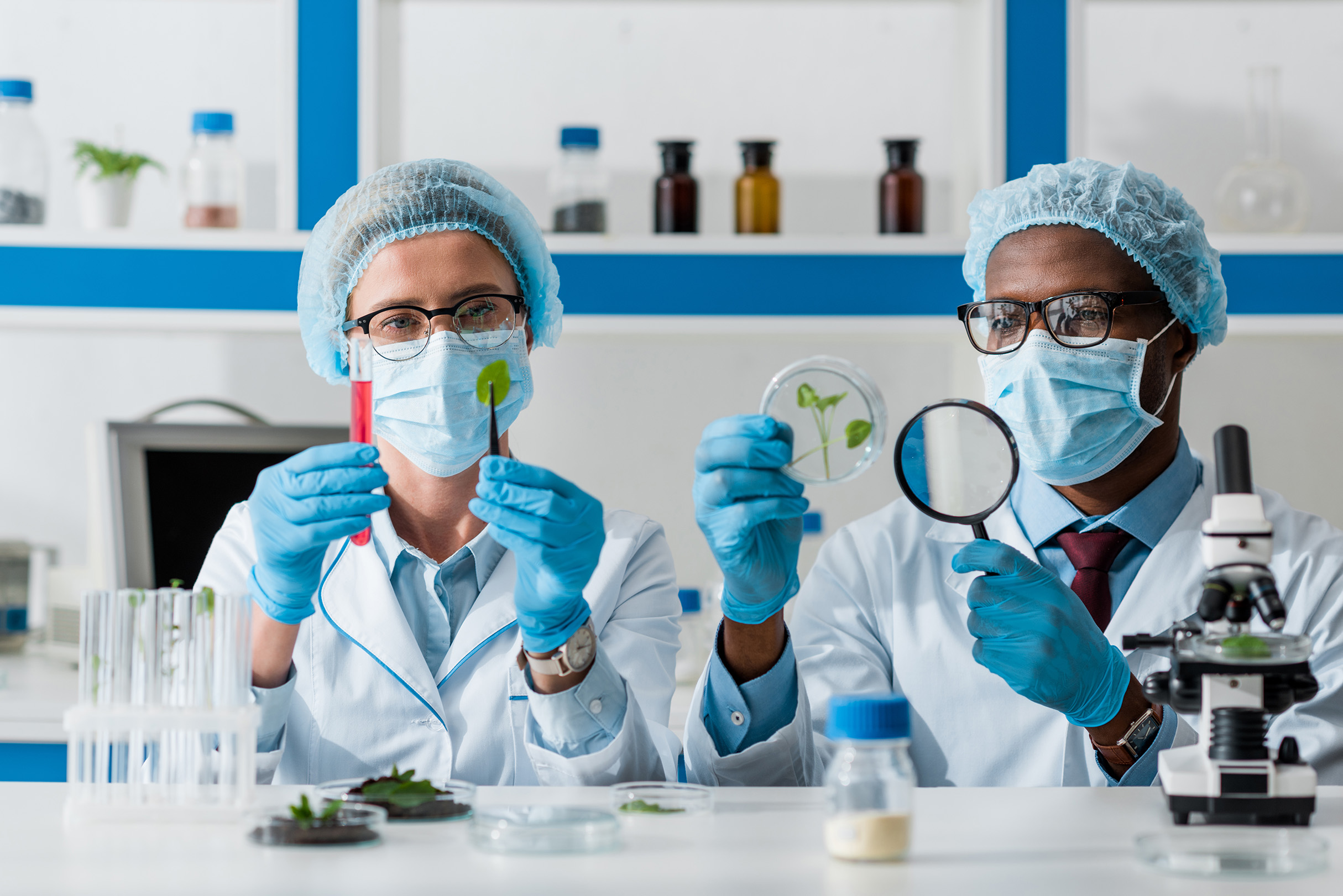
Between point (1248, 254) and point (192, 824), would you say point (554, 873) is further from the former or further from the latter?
point (1248, 254)

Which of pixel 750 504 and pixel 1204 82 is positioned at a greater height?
pixel 1204 82

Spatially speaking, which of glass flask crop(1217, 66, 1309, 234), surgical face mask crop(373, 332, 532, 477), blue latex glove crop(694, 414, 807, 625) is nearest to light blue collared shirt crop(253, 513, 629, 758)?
surgical face mask crop(373, 332, 532, 477)

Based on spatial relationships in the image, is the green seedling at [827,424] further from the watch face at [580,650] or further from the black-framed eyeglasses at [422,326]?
the black-framed eyeglasses at [422,326]

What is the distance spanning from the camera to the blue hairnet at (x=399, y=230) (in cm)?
156

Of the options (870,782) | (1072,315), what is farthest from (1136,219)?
(870,782)

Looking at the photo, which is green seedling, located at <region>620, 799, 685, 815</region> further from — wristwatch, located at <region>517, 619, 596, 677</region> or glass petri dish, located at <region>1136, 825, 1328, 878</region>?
glass petri dish, located at <region>1136, 825, 1328, 878</region>

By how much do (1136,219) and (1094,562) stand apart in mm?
452

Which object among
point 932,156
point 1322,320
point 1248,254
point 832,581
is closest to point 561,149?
point 932,156

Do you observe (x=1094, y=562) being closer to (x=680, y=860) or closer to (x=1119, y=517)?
(x=1119, y=517)

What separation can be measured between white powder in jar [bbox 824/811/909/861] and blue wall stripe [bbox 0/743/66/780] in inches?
70.8

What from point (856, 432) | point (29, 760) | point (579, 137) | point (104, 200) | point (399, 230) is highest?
point (579, 137)

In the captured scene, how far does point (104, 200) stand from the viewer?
2449 millimetres

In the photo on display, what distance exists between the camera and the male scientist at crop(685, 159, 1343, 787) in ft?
4.20

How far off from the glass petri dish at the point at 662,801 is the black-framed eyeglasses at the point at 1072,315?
2.55ft
